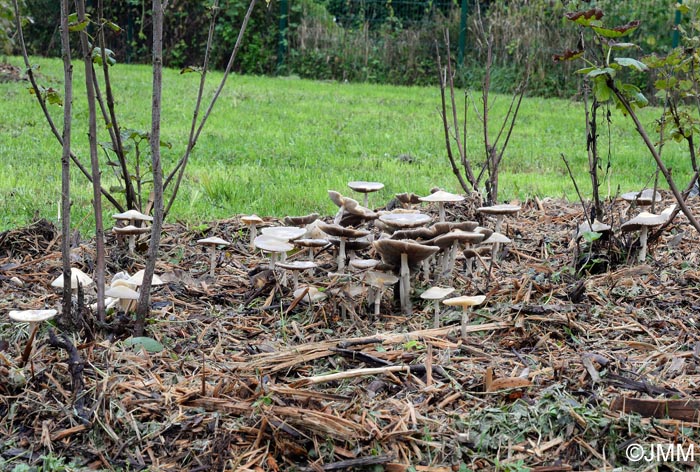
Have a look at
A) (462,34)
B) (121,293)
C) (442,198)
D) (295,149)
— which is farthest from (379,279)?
(462,34)

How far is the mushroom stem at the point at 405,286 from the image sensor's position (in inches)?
127

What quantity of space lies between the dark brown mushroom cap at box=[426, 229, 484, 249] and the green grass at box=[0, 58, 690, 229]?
6.19 ft

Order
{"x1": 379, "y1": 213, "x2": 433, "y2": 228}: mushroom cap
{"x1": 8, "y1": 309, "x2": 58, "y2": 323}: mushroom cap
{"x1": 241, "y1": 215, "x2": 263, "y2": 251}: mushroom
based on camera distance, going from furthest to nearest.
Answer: {"x1": 241, "y1": 215, "x2": 263, "y2": 251}: mushroom < {"x1": 379, "y1": 213, "x2": 433, "y2": 228}: mushroom cap < {"x1": 8, "y1": 309, "x2": 58, "y2": 323}: mushroom cap

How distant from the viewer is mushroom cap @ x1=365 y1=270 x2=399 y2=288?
10.3ft

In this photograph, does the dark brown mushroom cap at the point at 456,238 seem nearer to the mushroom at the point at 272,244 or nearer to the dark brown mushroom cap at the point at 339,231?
the dark brown mushroom cap at the point at 339,231

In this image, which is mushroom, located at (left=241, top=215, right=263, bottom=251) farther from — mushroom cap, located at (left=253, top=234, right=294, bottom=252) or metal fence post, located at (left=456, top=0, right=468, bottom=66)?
metal fence post, located at (left=456, top=0, right=468, bottom=66)

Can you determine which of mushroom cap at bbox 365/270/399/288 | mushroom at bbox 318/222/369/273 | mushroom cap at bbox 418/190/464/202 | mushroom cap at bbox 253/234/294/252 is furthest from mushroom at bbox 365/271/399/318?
mushroom cap at bbox 418/190/464/202

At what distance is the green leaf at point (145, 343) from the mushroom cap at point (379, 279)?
0.89 meters

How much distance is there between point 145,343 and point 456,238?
1.37 metres

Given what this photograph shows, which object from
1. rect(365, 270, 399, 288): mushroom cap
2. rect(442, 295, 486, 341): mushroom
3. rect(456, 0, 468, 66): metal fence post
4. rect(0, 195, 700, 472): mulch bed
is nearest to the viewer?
rect(0, 195, 700, 472): mulch bed

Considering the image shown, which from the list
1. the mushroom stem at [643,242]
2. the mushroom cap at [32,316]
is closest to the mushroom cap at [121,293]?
the mushroom cap at [32,316]

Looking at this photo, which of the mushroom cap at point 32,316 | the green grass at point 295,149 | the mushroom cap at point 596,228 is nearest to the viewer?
the mushroom cap at point 32,316

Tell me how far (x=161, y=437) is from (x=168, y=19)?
16072 mm

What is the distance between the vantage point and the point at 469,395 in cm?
262
